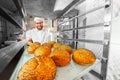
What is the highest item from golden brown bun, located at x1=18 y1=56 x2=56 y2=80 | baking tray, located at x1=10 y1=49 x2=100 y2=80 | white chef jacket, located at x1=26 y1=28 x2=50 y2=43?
white chef jacket, located at x1=26 y1=28 x2=50 y2=43

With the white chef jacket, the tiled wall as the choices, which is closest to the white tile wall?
the tiled wall

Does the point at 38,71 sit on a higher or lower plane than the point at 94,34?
lower

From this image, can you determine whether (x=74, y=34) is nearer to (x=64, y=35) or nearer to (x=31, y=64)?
(x=64, y=35)

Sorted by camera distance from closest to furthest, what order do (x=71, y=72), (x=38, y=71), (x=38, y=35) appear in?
(x=38, y=71), (x=71, y=72), (x=38, y=35)

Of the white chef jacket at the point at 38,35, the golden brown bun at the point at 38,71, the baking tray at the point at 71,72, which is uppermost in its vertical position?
the white chef jacket at the point at 38,35

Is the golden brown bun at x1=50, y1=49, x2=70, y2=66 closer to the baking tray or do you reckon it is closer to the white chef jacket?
the baking tray

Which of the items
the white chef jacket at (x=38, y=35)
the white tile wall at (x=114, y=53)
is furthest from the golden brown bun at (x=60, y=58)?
the white chef jacket at (x=38, y=35)

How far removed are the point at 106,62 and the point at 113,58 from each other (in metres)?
0.05

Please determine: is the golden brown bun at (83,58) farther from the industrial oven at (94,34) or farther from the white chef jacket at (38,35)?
the white chef jacket at (38,35)

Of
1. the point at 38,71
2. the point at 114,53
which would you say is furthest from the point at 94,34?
the point at 38,71

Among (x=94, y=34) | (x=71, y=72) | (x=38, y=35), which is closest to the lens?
(x=71, y=72)

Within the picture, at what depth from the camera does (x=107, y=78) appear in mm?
527

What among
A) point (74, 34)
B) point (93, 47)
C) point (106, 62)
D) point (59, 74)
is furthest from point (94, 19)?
point (59, 74)

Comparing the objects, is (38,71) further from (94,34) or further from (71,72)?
(94,34)
